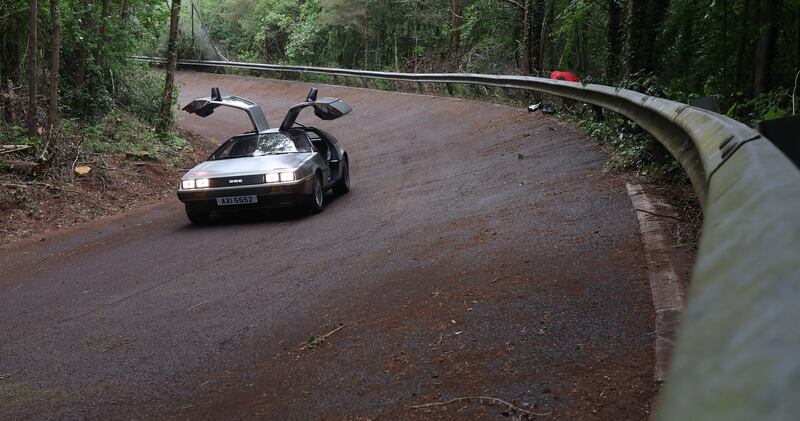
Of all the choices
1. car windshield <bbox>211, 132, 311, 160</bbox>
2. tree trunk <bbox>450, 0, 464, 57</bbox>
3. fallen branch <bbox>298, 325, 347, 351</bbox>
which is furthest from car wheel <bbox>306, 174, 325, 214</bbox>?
tree trunk <bbox>450, 0, 464, 57</bbox>

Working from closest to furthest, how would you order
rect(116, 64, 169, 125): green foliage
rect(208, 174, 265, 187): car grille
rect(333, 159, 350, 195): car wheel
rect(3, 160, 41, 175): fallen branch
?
rect(208, 174, 265, 187): car grille, rect(333, 159, 350, 195): car wheel, rect(3, 160, 41, 175): fallen branch, rect(116, 64, 169, 125): green foliage

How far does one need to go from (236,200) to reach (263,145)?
1.71 metres

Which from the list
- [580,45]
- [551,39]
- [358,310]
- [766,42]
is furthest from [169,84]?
[551,39]

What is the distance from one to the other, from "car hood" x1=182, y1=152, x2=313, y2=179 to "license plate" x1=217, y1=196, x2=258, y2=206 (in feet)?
1.17

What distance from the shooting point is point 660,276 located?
204 inches

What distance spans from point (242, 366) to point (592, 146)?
27.8 feet

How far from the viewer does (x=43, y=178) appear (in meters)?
14.2

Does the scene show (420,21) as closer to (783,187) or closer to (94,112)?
(94,112)

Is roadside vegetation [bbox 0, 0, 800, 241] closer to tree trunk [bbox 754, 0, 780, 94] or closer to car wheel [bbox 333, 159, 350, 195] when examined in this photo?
tree trunk [bbox 754, 0, 780, 94]

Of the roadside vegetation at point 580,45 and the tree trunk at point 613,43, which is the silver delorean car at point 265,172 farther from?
the tree trunk at point 613,43

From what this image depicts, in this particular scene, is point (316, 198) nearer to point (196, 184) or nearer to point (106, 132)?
point (196, 184)

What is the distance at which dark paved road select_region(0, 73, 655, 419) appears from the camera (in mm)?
4203

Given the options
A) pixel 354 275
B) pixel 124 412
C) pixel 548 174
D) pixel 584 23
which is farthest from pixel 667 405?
pixel 584 23

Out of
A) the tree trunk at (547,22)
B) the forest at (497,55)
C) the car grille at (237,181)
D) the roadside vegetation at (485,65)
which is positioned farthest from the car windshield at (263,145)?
the tree trunk at (547,22)
